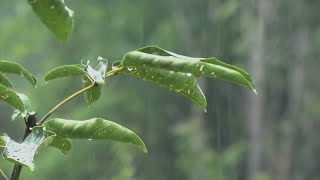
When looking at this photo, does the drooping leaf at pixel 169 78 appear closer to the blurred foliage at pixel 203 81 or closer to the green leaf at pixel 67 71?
the green leaf at pixel 67 71

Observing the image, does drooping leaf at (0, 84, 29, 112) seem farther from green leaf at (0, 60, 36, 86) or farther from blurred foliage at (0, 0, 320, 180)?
blurred foliage at (0, 0, 320, 180)

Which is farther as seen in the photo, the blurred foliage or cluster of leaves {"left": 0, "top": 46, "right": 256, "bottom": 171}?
the blurred foliage

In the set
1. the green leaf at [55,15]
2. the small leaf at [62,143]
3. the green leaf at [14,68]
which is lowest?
the small leaf at [62,143]

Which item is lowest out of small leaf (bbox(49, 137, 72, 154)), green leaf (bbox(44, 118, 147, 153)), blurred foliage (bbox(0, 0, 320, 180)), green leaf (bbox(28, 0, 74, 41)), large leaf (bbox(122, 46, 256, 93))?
blurred foliage (bbox(0, 0, 320, 180))

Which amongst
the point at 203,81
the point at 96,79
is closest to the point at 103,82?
the point at 96,79

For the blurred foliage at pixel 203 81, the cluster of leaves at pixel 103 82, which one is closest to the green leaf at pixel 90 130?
the cluster of leaves at pixel 103 82

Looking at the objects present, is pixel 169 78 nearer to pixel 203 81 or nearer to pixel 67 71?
pixel 67 71

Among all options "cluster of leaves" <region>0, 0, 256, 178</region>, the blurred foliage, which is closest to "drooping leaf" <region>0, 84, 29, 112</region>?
"cluster of leaves" <region>0, 0, 256, 178</region>
